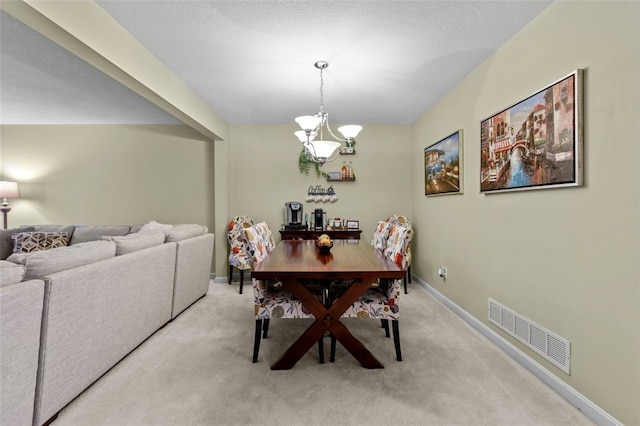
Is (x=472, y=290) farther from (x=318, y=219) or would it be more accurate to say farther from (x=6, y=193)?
(x=6, y=193)

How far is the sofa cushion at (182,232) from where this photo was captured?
10.1 feet

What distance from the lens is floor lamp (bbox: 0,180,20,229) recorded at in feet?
14.5

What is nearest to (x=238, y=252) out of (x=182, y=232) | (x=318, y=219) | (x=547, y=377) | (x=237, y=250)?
(x=237, y=250)

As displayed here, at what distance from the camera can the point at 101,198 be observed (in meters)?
4.85

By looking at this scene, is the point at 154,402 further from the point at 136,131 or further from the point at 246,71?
the point at 136,131

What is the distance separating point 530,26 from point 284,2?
172 centimetres

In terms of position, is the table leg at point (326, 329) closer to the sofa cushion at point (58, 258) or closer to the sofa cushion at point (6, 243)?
the sofa cushion at point (58, 258)

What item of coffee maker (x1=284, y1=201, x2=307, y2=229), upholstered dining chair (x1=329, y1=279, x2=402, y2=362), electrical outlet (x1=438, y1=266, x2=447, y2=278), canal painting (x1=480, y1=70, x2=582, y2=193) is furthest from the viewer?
coffee maker (x1=284, y1=201, x2=307, y2=229)

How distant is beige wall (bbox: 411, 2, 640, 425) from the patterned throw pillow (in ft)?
16.1

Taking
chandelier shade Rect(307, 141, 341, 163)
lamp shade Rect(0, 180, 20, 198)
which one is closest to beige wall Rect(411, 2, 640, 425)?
chandelier shade Rect(307, 141, 341, 163)

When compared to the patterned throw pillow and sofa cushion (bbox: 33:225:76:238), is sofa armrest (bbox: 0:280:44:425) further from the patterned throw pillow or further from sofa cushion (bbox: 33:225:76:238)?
sofa cushion (bbox: 33:225:76:238)

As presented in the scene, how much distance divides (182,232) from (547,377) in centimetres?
335

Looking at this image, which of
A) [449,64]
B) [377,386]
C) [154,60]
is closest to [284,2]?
[154,60]

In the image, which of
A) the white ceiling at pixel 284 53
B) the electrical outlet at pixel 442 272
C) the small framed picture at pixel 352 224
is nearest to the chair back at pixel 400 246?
the electrical outlet at pixel 442 272
